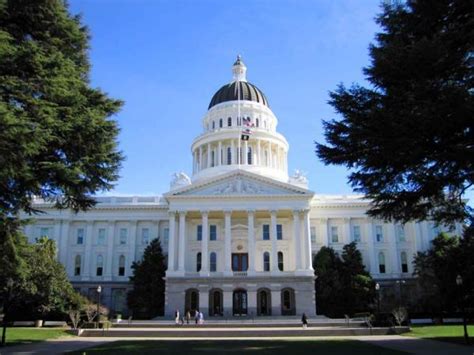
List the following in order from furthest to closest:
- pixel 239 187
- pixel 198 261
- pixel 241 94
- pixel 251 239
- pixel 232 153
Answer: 1. pixel 241 94
2. pixel 232 153
3. pixel 198 261
4. pixel 239 187
5. pixel 251 239

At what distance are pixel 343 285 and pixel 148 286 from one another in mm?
22745

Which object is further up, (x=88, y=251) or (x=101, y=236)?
(x=101, y=236)

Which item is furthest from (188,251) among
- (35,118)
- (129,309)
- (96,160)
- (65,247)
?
(35,118)

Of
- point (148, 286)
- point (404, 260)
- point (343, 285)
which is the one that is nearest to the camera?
point (343, 285)

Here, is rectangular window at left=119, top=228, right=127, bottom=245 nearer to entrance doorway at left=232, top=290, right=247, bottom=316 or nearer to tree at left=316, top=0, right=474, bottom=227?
entrance doorway at left=232, top=290, right=247, bottom=316

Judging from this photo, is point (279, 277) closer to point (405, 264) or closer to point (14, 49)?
point (405, 264)

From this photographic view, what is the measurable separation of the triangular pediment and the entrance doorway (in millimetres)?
11430

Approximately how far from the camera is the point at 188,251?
6122 centimetres

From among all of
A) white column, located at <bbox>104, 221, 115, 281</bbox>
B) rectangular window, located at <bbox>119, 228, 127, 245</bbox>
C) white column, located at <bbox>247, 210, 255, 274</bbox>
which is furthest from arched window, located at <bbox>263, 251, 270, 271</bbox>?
white column, located at <bbox>104, 221, 115, 281</bbox>

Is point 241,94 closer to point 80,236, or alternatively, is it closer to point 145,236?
point 145,236

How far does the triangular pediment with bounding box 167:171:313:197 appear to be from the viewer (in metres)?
57.5

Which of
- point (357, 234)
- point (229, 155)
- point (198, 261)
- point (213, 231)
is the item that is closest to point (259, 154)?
point (229, 155)

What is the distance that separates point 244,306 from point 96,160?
120 ft

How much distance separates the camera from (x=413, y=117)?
19.5 metres
